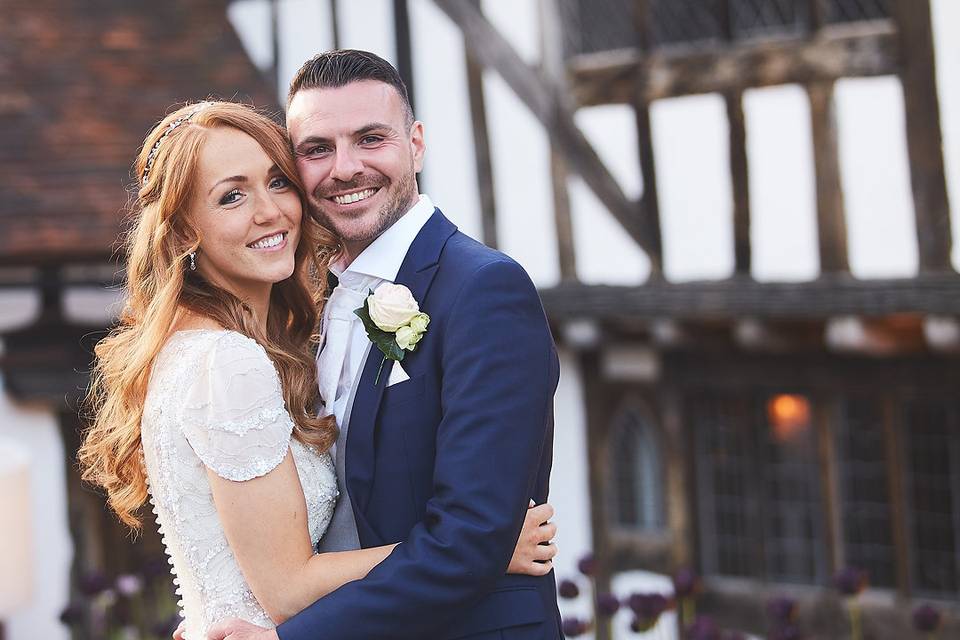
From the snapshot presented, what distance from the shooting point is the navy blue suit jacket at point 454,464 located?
2.63 metres

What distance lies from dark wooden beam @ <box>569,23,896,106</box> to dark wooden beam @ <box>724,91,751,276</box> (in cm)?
11

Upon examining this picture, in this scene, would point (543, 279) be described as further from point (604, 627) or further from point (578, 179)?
point (604, 627)

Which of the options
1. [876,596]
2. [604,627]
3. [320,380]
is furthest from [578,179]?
[320,380]

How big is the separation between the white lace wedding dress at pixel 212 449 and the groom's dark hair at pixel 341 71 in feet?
1.92

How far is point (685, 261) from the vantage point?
7023 millimetres

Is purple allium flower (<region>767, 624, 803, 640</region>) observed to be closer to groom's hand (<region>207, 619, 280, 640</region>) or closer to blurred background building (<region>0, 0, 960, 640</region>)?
blurred background building (<region>0, 0, 960, 640</region>)

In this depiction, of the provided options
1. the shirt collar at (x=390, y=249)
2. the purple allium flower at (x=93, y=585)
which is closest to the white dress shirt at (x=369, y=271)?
the shirt collar at (x=390, y=249)

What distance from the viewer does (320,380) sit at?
10.3 feet

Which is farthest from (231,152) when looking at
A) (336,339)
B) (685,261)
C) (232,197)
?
(685,261)

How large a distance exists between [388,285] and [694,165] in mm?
4267

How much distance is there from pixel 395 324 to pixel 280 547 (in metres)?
0.52

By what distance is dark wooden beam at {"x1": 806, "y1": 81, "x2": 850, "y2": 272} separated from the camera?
6301 millimetres

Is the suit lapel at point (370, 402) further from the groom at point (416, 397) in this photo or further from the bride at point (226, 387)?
the bride at point (226, 387)

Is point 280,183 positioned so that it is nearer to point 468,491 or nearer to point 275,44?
point 468,491
